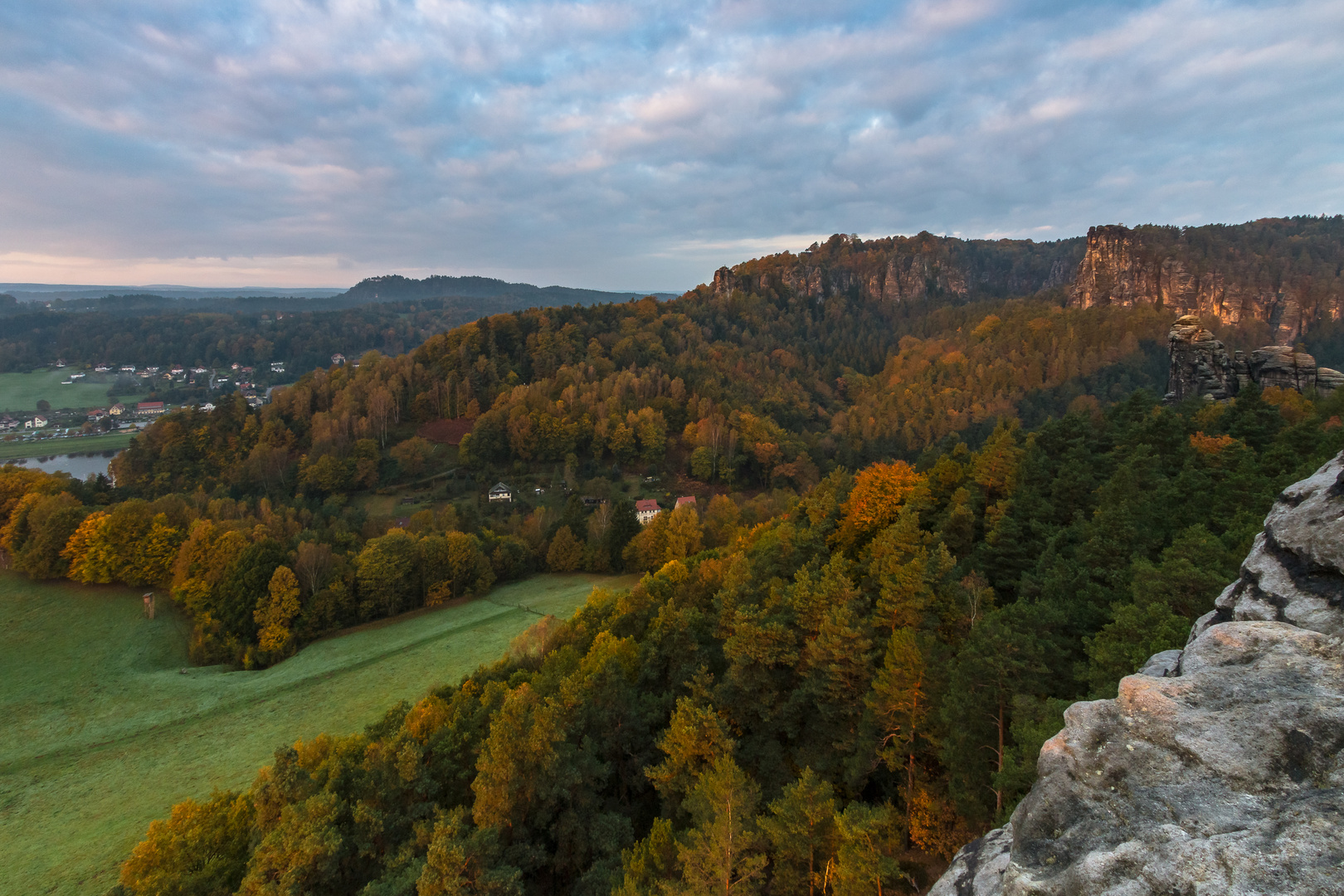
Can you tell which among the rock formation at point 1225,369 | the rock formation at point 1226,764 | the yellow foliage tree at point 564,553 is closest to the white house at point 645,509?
the yellow foliage tree at point 564,553

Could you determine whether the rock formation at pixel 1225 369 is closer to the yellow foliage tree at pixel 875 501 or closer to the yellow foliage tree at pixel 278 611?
the yellow foliage tree at pixel 875 501

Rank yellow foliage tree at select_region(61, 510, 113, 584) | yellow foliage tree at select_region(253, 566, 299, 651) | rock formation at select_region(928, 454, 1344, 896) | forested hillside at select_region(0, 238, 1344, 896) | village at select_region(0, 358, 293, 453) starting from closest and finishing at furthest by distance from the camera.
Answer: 1. rock formation at select_region(928, 454, 1344, 896)
2. forested hillside at select_region(0, 238, 1344, 896)
3. yellow foliage tree at select_region(253, 566, 299, 651)
4. yellow foliage tree at select_region(61, 510, 113, 584)
5. village at select_region(0, 358, 293, 453)

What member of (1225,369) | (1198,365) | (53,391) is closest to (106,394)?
(53,391)

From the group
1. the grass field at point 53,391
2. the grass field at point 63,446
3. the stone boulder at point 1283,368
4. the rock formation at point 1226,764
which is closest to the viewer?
the rock formation at point 1226,764

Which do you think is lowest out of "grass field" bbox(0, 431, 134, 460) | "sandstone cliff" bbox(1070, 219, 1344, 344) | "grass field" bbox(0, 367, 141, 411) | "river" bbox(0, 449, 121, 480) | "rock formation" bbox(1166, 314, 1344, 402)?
"river" bbox(0, 449, 121, 480)

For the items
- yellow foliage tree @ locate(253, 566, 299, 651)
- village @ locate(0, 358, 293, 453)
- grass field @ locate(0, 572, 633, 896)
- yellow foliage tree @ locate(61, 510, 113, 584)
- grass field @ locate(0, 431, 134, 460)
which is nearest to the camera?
grass field @ locate(0, 572, 633, 896)

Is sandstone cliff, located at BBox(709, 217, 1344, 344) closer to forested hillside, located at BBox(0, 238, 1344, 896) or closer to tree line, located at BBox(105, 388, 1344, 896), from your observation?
forested hillside, located at BBox(0, 238, 1344, 896)

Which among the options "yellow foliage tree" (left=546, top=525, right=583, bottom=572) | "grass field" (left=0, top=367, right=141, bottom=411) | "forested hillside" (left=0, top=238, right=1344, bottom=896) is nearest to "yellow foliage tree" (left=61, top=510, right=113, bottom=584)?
"forested hillside" (left=0, top=238, right=1344, bottom=896)

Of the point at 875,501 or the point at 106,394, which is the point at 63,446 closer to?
the point at 106,394
